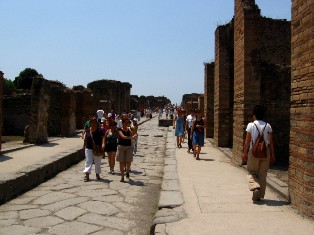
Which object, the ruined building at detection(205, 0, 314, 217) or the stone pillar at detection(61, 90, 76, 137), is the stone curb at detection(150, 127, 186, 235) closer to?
the ruined building at detection(205, 0, 314, 217)

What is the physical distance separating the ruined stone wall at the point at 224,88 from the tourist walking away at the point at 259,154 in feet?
25.0

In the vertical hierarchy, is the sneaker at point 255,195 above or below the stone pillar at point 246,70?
below

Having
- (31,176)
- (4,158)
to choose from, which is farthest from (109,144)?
(4,158)

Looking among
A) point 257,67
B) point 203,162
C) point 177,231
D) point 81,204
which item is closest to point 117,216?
point 81,204

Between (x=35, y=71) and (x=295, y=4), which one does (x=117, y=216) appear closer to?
Answer: (x=295, y=4)

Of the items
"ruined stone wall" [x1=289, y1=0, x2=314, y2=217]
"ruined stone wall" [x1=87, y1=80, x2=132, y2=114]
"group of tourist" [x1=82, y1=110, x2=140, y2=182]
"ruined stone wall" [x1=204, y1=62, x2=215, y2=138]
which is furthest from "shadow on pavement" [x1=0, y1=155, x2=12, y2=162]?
"ruined stone wall" [x1=87, y1=80, x2=132, y2=114]

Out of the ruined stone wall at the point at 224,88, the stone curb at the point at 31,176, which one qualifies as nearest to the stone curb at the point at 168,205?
the stone curb at the point at 31,176

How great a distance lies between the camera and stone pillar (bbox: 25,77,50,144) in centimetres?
1388

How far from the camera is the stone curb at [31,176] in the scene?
Answer: 20.7 feet

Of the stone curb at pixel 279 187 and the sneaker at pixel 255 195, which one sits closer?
the sneaker at pixel 255 195

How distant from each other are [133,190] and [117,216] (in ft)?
5.45

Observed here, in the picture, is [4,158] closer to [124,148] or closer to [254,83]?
[124,148]

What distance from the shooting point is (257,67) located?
28.9ft

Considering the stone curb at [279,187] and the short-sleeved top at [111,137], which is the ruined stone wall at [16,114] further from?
the stone curb at [279,187]
